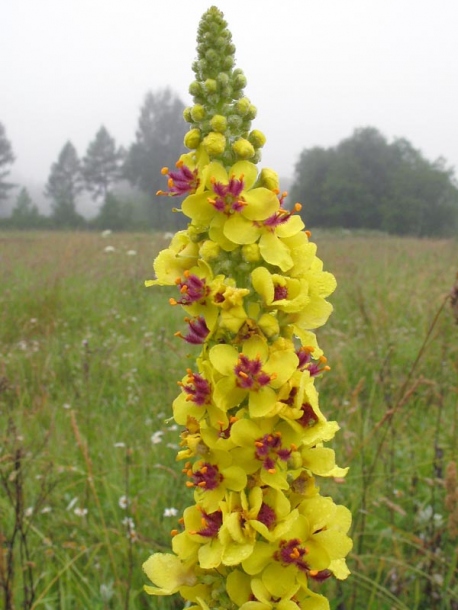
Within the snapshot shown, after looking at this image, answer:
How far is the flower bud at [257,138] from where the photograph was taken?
149cm

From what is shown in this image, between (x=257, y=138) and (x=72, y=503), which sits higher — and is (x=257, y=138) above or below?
above

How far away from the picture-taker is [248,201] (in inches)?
56.0

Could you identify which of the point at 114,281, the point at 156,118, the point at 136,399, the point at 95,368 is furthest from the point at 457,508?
the point at 156,118

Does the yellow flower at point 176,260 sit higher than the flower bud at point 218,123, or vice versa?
the flower bud at point 218,123

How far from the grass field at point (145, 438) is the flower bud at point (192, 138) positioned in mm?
556

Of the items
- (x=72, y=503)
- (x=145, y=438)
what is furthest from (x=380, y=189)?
(x=72, y=503)

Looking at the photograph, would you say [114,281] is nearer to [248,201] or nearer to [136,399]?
[136,399]

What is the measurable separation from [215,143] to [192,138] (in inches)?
3.4

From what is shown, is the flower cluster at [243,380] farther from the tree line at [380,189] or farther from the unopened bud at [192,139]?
the tree line at [380,189]

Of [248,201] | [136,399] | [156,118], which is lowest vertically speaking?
[136,399]

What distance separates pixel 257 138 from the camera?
1.49 m

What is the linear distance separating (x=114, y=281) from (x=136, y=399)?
526 centimetres

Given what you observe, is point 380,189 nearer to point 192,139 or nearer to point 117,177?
point 117,177

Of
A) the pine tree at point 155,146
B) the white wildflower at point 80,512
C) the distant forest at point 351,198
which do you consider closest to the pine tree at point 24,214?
the distant forest at point 351,198
